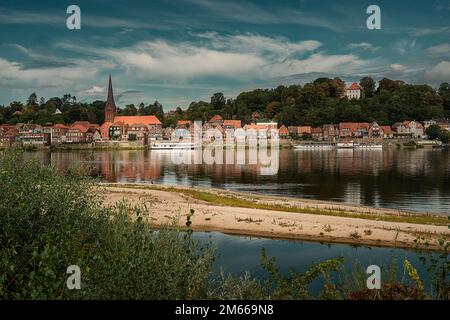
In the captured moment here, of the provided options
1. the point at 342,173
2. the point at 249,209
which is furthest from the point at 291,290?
the point at 342,173

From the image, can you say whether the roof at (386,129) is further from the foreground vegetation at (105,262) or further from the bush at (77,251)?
the foreground vegetation at (105,262)

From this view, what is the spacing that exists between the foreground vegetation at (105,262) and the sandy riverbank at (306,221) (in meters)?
7.96

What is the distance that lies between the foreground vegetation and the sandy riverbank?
7.96m

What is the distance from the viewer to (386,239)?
26.0 m

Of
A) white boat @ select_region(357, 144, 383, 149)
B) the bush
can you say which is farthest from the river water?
white boat @ select_region(357, 144, 383, 149)

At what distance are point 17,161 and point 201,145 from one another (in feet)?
586

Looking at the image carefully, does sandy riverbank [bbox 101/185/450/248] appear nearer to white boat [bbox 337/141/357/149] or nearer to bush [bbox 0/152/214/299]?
bush [bbox 0/152/214/299]

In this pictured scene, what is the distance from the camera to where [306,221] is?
30.4 m

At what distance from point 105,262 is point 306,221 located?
2144 cm

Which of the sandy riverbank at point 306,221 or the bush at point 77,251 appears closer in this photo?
the bush at point 77,251

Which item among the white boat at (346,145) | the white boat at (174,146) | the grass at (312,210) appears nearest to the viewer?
the grass at (312,210)

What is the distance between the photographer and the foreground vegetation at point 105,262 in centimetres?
956

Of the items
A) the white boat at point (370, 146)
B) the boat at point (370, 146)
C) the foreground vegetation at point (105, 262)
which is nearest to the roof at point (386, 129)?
the boat at point (370, 146)

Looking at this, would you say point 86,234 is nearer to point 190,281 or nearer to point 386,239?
point 190,281
